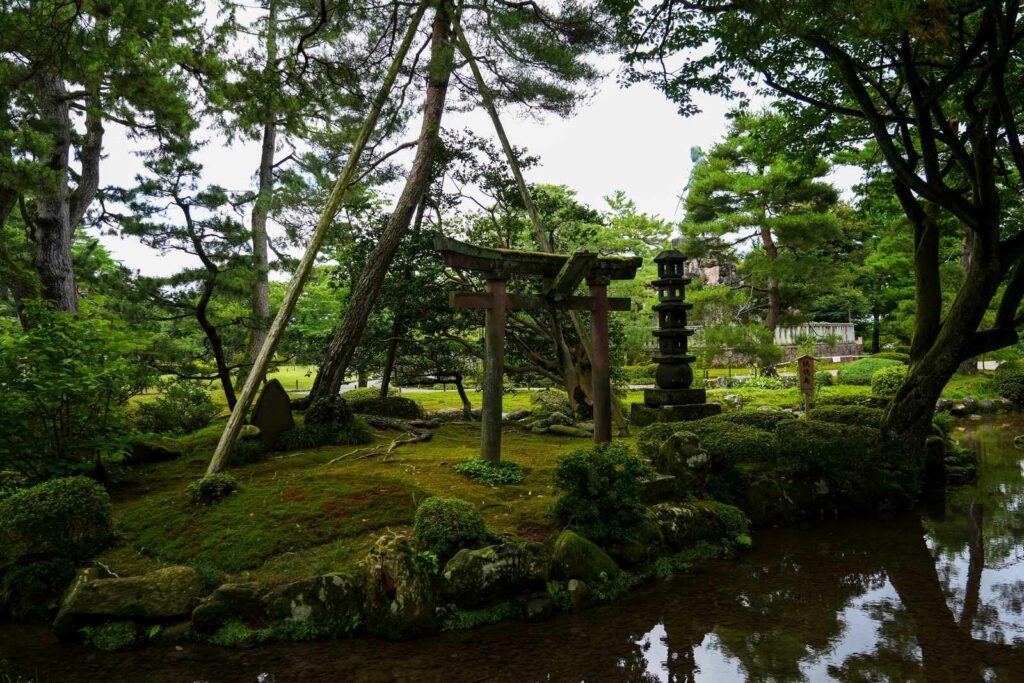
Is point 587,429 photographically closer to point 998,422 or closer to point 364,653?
point 364,653

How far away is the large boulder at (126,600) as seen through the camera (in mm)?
4602

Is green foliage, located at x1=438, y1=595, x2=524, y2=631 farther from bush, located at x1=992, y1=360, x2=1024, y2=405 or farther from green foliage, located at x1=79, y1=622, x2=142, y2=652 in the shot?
bush, located at x1=992, y1=360, x2=1024, y2=405

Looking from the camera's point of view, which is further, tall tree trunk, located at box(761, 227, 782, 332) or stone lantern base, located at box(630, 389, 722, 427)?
tall tree trunk, located at box(761, 227, 782, 332)

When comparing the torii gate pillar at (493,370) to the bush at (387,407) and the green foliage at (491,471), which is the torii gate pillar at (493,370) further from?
the bush at (387,407)

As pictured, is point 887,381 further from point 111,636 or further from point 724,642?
point 111,636

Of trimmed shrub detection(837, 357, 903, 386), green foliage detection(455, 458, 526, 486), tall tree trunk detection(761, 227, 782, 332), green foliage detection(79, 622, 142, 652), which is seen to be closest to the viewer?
green foliage detection(79, 622, 142, 652)

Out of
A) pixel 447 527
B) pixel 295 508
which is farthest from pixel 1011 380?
pixel 295 508

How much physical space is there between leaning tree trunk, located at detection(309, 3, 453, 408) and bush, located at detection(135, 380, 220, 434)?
76.1 inches

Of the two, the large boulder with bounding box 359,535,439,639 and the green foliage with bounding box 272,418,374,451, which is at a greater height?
the green foliage with bounding box 272,418,374,451

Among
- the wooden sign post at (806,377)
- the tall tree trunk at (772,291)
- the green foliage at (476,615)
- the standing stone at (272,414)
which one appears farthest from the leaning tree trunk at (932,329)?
the tall tree trunk at (772,291)

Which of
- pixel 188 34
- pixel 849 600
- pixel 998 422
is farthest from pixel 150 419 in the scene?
pixel 998 422

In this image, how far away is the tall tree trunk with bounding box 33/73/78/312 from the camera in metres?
9.89

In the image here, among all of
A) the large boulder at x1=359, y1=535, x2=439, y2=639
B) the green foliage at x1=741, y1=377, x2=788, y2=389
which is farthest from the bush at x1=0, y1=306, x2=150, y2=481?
the green foliage at x1=741, y1=377, x2=788, y2=389

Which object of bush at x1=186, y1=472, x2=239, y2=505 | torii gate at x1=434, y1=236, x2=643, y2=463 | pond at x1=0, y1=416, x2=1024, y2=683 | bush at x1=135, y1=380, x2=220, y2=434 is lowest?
pond at x1=0, y1=416, x2=1024, y2=683
